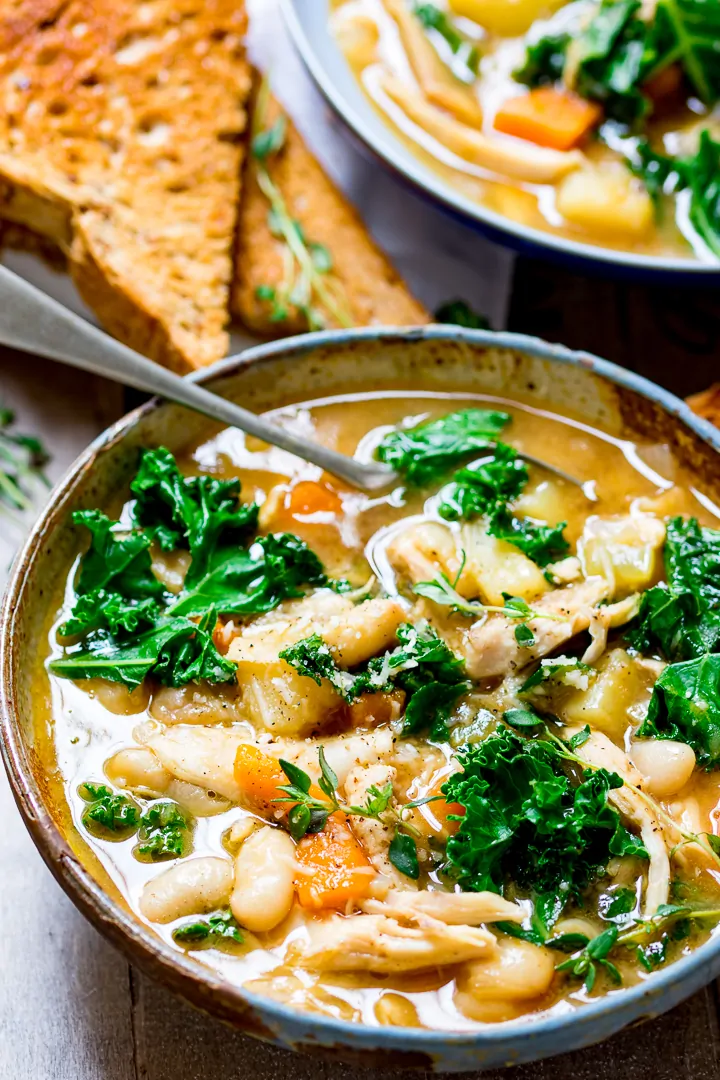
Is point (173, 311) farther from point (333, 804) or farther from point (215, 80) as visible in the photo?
point (333, 804)

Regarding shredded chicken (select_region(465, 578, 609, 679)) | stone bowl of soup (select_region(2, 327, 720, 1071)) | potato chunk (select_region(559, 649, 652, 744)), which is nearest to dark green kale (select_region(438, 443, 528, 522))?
stone bowl of soup (select_region(2, 327, 720, 1071))

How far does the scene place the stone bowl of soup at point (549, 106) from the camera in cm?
347

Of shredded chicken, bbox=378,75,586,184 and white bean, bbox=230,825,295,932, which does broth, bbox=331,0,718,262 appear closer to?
shredded chicken, bbox=378,75,586,184

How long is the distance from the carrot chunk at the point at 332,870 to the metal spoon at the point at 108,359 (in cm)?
89

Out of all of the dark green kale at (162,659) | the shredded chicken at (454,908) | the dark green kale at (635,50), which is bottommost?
the shredded chicken at (454,908)

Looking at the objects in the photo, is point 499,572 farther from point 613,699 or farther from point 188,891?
point 188,891

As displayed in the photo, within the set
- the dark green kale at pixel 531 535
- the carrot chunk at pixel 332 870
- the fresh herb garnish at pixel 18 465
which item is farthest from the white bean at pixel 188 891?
the fresh herb garnish at pixel 18 465

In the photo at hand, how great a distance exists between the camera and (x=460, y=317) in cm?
339

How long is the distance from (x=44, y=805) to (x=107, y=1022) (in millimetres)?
652

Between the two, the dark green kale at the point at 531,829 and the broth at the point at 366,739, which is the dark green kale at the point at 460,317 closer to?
the broth at the point at 366,739

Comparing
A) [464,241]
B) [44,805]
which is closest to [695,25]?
[464,241]

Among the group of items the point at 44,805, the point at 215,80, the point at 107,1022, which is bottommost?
the point at 107,1022

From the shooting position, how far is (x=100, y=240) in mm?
3209

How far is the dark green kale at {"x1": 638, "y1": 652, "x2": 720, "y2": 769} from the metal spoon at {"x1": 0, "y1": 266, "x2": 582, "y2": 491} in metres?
0.86
